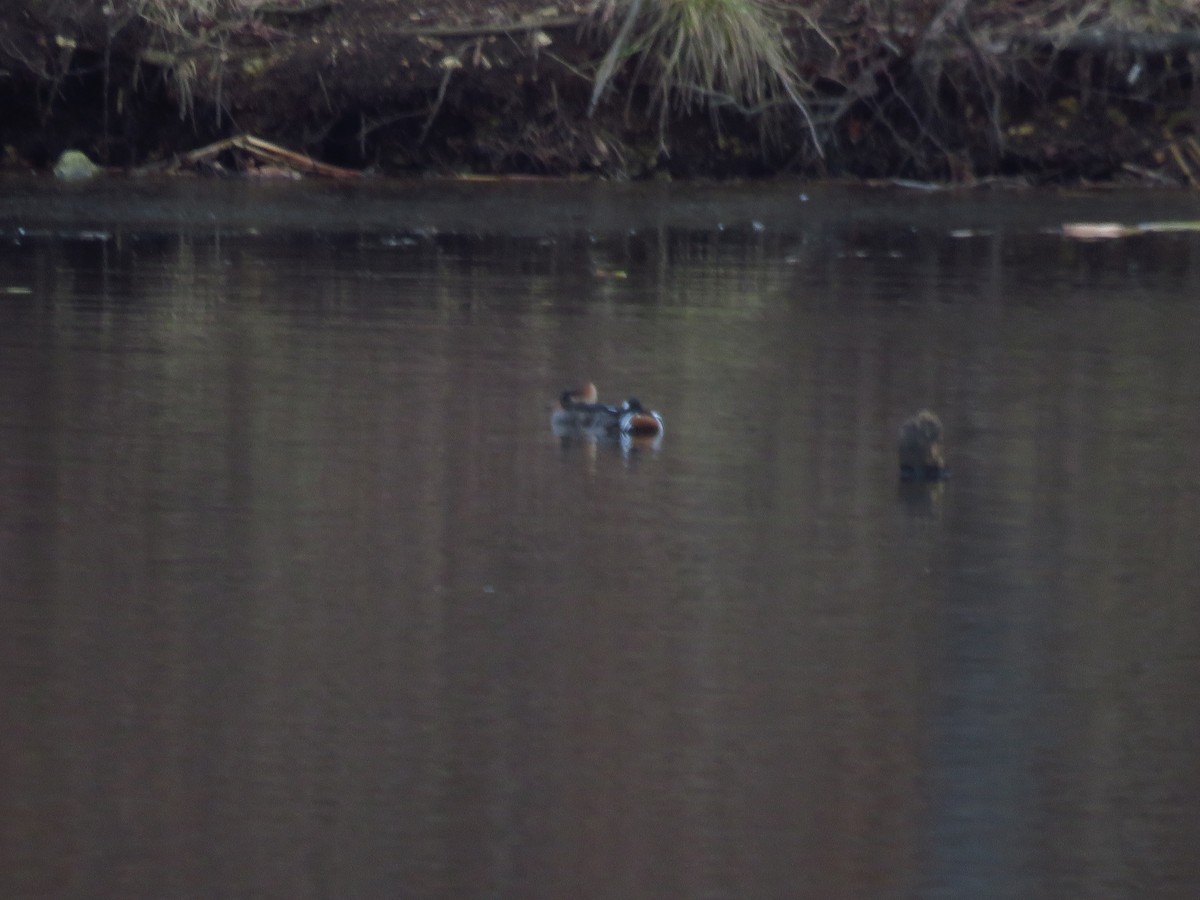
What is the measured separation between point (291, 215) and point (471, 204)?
1.64m

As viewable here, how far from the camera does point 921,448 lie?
7.23 m

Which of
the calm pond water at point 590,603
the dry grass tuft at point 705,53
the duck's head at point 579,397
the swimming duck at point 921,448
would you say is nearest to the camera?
the calm pond water at point 590,603

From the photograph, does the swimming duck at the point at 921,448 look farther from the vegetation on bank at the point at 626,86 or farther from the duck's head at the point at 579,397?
the vegetation on bank at the point at 626,86

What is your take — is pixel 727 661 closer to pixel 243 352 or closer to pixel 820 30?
pixel 243 352

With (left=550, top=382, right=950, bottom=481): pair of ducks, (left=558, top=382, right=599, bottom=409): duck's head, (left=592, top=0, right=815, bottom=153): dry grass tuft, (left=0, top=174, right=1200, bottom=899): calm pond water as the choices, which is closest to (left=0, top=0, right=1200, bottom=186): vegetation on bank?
(left=592, top=0, right=815, bottom=153): dry grass tuft

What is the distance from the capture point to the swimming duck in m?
7.21

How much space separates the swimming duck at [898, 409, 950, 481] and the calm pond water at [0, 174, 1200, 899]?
0.36ft

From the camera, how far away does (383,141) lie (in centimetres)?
2002

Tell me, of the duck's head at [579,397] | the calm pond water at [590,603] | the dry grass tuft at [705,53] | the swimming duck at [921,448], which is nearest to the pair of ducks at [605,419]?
the duck's head at [579,397]

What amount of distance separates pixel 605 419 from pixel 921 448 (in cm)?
114

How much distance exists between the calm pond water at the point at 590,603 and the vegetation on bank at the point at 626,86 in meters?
8.26

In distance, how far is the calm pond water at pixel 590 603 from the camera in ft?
13.8

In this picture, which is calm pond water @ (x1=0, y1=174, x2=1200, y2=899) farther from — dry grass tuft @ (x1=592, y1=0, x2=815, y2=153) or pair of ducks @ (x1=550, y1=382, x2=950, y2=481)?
dry grass tuft @ (x1=592, y1=0, x2=815, y2=153)

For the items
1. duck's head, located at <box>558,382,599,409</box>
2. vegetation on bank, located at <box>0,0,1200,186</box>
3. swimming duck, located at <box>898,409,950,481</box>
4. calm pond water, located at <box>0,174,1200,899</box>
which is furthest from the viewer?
vegetation on bank, located at <box>0,0,1200,186</box>
